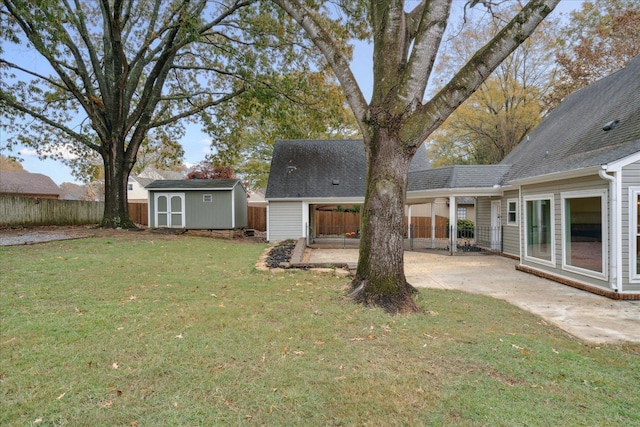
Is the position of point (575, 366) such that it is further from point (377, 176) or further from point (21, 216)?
point (21, 216)

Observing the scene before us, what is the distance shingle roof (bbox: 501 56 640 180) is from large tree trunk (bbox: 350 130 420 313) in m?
4.47

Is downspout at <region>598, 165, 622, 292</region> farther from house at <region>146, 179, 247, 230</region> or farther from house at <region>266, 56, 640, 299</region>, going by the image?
house at <region>146, 179, 247, 230</region>

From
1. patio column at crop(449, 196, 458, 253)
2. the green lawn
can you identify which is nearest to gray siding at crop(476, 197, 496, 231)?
patio column at crop(449, 196, 458, 253)

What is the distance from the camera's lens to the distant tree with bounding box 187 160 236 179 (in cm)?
2727

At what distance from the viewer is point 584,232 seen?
23.5ft

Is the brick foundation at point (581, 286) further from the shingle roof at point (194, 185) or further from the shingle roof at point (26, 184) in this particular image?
the shingle roof at point (26, 184)

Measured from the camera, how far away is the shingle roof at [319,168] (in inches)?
629

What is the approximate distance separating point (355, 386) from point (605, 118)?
394 inches

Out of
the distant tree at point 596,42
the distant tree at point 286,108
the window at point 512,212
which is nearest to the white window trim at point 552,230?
the window at point 512,212

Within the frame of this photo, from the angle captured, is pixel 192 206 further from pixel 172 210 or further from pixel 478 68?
pixel 478 68

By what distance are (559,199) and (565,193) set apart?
10.0 inches

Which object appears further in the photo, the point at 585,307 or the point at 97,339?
the point at 585,307

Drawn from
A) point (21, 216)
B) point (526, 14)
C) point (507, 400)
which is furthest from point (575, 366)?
point (21, 216)

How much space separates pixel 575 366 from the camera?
320 cm
